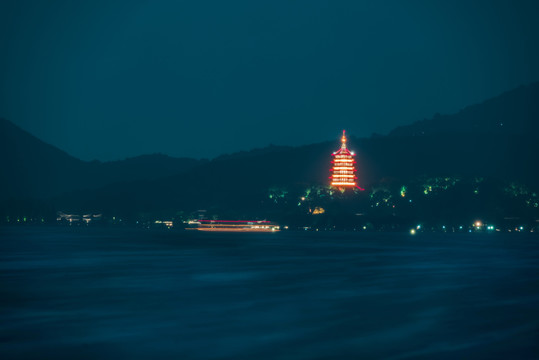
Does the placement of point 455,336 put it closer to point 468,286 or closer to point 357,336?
point 357,336

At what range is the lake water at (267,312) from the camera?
22.1 m

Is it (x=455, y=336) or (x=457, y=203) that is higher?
Result: (x=457, y=203)

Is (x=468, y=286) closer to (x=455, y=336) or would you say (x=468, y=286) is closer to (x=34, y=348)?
(x=455, y=336)

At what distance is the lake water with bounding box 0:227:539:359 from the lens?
22062 mm

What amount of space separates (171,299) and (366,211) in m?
159

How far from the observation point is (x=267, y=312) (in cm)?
3073

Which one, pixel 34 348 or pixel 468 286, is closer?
pixel 34 348

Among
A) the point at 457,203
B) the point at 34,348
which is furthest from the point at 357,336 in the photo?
the point at 457,203

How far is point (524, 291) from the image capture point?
1553 inches

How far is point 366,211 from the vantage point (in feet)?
627

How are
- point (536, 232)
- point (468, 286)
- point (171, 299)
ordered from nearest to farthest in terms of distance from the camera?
point (171, 299) < point (468, 286) < point (536, 232)

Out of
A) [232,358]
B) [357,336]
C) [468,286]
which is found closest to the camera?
[232,358]

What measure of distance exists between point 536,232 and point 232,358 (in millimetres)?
161472

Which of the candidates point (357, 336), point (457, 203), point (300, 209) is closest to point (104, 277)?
point (357, 336)
